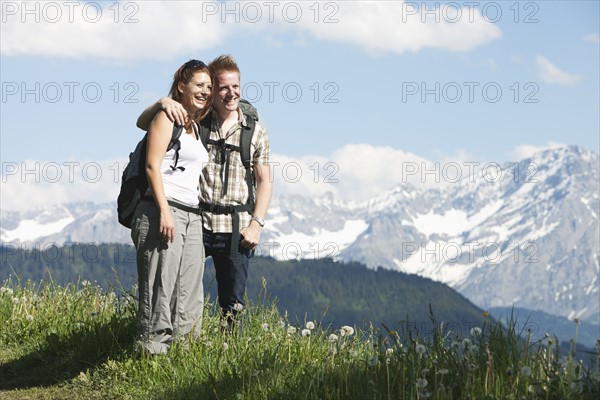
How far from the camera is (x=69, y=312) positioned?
32.6 ft

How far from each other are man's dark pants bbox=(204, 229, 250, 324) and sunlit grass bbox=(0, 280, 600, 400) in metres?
0.19

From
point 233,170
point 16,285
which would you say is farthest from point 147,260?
point 16,285

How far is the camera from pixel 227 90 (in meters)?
8.14

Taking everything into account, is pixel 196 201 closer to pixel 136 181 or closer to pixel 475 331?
pixel 136 181

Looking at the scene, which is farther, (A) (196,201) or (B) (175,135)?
(A) (196,201)

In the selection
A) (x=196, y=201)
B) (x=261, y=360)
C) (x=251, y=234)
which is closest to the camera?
(x=261, y=360)

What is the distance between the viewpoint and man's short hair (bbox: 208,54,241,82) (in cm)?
813

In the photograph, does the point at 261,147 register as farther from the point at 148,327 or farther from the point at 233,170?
the point at 148,327

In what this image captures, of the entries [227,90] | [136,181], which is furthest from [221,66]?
[136,181]

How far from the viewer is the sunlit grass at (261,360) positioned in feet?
17.9

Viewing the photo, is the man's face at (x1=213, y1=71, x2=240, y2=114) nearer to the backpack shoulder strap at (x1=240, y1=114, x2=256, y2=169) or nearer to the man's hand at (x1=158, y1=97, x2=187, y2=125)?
the backpack shoulder strap at (x1=240, y1=114, x2=256, y2=169)

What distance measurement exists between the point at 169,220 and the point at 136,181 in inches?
19.9

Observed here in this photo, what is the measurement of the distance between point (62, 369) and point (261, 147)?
2813 millimetres

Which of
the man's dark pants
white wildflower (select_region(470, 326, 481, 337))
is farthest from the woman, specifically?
white wildflower (select_region(470, 326, 481, 337))
